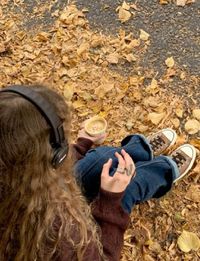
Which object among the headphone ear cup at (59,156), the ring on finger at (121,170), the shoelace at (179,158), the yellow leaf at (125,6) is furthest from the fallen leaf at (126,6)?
the headphone ear cup at (59,156)

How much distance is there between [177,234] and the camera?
2.49 meters

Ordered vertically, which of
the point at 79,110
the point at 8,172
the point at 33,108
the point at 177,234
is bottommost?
the point at 177,234

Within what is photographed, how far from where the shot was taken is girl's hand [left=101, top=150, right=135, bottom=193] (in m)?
2.07

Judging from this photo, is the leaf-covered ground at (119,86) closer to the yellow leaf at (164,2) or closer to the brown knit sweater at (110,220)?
the yellow leaf at (164,2)

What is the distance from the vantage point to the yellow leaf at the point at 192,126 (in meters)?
2.75

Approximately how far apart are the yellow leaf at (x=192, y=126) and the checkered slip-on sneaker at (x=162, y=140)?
107mm

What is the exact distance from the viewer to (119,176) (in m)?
2.10

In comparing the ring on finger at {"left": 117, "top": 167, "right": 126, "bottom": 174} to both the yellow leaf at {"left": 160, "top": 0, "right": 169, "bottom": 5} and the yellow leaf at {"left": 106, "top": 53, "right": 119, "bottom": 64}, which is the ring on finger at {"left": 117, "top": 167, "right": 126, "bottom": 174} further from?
the yellow leaf at {"left": 160, "top": 0, "right": 169, "bottom": 5}

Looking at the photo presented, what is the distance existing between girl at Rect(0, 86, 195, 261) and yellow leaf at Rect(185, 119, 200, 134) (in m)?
0.59

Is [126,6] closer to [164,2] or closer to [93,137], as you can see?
[164,2]

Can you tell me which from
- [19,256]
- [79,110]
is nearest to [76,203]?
[19,256]

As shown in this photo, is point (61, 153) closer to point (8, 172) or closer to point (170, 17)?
point (8, 172)

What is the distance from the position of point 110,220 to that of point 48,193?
0.39m

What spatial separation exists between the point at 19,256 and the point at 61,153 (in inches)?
15.9
